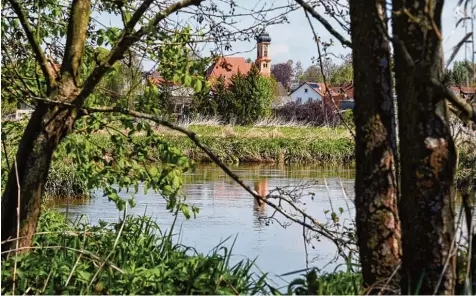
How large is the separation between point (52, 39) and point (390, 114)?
3022 mm

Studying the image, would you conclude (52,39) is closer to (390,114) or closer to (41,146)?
(41,146)

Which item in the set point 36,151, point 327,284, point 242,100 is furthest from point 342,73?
point 242,100

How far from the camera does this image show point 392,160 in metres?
2.35

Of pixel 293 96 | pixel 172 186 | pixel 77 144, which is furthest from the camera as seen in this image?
pixel 293 96

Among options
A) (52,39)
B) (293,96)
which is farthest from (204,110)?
(293,96)

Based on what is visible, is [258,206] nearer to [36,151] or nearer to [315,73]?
[315,73]

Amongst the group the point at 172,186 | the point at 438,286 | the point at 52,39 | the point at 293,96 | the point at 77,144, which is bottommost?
the point at 438,286

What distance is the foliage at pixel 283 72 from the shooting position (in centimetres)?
6862

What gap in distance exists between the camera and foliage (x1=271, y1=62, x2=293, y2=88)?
225ft

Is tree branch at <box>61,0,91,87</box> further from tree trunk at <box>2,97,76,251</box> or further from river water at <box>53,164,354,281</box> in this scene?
river water at <box>53,164,354,281</box>

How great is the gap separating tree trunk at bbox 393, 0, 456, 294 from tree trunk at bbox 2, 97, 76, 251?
1.75 m

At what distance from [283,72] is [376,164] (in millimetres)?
67676

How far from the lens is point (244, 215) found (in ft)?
30.7

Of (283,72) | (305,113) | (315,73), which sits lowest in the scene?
(315,73)
